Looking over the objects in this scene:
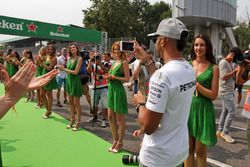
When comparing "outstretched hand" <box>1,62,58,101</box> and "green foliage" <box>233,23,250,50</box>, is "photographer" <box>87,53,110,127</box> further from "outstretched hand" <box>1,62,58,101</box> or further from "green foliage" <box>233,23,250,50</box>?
"green foliage" <box>233,23,250,50</box>

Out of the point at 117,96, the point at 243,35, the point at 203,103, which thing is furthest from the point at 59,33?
the point at 243,35

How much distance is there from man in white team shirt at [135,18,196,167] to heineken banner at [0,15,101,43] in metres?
9.24

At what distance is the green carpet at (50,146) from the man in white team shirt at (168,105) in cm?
248

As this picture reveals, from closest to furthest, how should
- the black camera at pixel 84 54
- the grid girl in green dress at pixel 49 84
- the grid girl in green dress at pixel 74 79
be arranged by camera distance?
1. the grid girl in green dress at pixel 74 79
2. the grid girl in green dress at pixel 49 84
3. the black camera at pixel 84 54

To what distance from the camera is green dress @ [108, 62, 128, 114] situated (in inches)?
195

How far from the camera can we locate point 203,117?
355 cm

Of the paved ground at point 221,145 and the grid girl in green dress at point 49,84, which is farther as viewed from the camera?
the grid girl in green dress at point 49,84

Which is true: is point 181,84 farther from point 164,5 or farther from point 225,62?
point 164,5

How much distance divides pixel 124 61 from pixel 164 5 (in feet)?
154

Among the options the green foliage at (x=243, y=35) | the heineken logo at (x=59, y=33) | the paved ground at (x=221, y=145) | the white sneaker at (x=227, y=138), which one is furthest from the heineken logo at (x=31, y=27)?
the green foliage at (x=243, y=35)

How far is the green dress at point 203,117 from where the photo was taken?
11.4 ft

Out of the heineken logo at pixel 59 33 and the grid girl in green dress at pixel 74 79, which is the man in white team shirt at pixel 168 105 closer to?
the grid girl in green dress at pixel 74 79

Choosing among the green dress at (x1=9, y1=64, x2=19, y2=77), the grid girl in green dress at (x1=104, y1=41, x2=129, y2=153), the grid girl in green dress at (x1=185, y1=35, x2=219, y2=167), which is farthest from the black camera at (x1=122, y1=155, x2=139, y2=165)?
the green dress at (x1=9, y1=64, x2=19, y2=77)

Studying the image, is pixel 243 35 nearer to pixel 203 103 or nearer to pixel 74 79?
pixel 74 79
